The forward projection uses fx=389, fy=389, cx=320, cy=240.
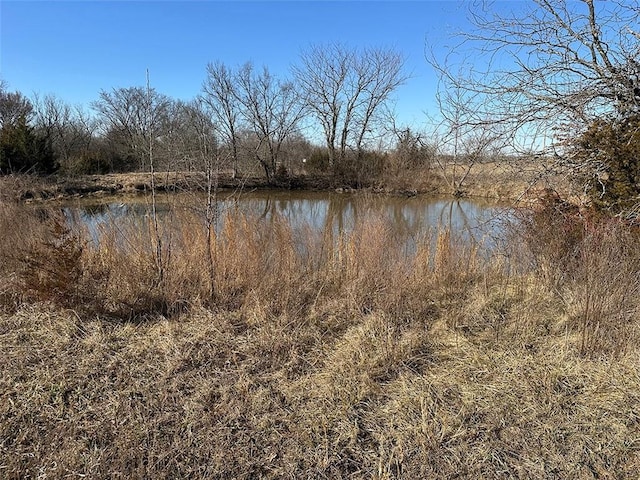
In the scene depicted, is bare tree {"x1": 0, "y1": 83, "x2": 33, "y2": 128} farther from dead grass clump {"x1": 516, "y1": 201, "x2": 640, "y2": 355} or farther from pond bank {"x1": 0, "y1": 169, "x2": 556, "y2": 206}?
dead grass clump {"x1": 516, "y1": 201, "x2": 640, "y2": 355}

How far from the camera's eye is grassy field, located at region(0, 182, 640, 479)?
1.97 m

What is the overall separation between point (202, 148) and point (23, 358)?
2.39 m

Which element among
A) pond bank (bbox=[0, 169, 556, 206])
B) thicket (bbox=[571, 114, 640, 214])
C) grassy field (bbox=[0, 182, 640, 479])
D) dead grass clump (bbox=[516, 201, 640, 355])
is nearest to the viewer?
grassy field (bbox=[0, 182, 640, 479])

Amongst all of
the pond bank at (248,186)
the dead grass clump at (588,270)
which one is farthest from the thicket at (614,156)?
the pond bank at (248,186)

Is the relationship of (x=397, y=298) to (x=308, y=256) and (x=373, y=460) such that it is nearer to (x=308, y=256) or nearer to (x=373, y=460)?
(x=308, y=256)

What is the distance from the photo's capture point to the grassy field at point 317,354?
1.97m

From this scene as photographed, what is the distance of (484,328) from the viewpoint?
11.4 feet

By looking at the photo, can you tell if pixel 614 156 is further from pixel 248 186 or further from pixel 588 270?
pixel 248 186

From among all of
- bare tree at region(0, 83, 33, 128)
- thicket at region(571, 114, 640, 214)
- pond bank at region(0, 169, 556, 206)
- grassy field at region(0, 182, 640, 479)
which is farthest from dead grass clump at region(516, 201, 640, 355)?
bare tree at region(0, 83, 33, 128)

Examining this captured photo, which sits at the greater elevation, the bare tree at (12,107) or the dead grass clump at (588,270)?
the bare tree at (12,107)

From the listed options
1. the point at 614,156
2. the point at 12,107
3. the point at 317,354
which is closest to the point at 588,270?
the point at 614,156

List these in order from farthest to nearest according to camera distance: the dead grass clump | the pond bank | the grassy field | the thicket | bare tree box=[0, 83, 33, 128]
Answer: bare tree box=[0, 83, 33, 128] → the pond bank → the thicket → the dead grass clump → the grassy field

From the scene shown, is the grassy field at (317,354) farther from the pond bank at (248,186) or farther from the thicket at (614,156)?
the pond bank at (248,186)

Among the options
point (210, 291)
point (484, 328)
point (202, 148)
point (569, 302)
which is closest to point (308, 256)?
point (210, 291)
